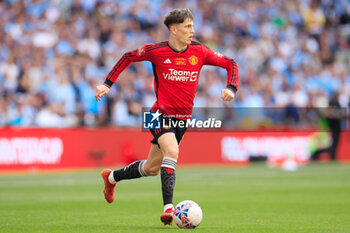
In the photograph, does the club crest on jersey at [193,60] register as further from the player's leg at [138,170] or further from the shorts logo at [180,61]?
the player's leg at [138,170]

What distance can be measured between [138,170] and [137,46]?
48.3ft

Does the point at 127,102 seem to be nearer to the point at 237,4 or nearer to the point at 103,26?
the point at 103,26

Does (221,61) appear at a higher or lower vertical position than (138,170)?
higher

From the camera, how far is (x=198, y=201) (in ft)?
38.3

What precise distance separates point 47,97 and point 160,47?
1213cm

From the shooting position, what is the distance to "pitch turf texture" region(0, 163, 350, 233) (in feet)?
26.9

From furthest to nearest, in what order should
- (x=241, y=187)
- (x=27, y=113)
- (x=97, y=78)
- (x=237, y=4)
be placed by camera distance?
(x=237, y=4) < (x=97, y=78) < (x=27, y=113) < (x=241, y=187)

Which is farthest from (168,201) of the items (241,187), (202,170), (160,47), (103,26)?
(103,26)

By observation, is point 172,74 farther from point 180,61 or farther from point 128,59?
point 128,59

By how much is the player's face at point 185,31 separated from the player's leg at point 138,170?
57.0 inches

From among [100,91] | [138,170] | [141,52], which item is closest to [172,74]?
[141,52]

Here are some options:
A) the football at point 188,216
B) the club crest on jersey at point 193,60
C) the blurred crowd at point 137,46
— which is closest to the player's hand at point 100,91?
the club crest on jersey at point 193,60

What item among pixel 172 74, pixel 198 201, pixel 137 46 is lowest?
pixel 198 201

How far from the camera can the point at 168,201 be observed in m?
7.94
